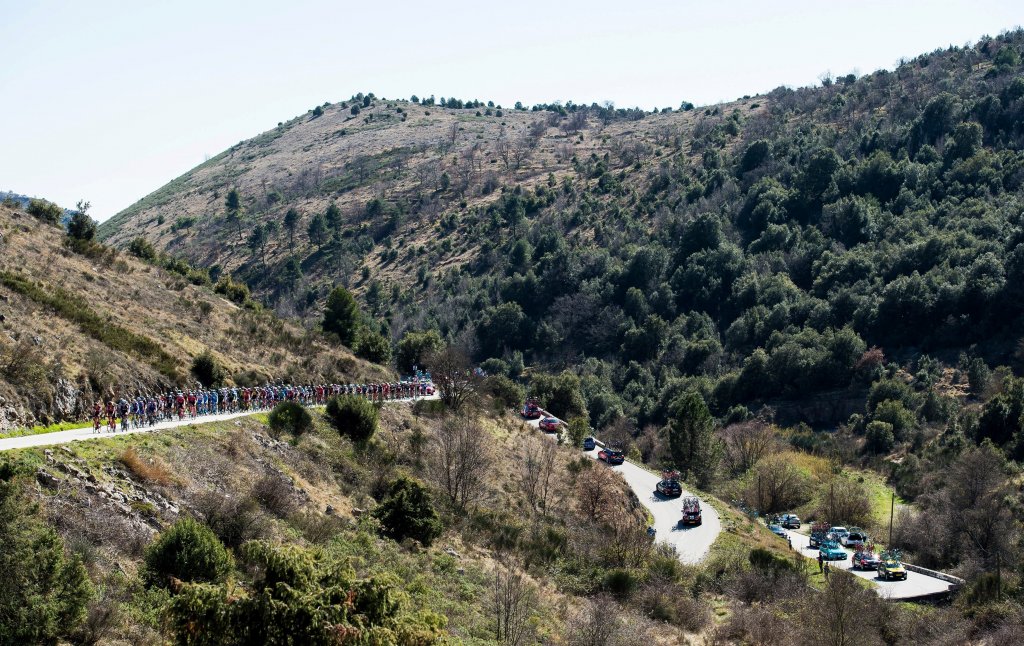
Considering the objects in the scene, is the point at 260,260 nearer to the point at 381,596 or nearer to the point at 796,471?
the point at 796,471

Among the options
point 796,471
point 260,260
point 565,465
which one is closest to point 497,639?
point 565,465

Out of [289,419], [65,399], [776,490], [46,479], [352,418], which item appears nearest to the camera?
[46,479]

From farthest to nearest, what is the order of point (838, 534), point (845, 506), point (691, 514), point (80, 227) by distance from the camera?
1. point (845, 506)
2. point (80, 227)
3. point (838, 534)
4. point (691, 514)

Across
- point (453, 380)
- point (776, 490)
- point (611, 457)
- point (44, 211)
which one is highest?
point (44, 211)

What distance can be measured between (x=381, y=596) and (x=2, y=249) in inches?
1219

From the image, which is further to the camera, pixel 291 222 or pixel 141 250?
pixel 291 222

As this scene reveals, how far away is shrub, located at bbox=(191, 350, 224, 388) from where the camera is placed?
114 ft

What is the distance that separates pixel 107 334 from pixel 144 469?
12.9 m

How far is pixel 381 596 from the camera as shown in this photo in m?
12.1

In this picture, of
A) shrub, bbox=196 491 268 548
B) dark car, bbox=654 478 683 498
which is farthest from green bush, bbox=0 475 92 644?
dark car, bbox=654 478 683 498

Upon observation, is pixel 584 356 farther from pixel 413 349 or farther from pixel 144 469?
pixel 144 469

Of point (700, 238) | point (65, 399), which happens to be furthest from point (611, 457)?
point (700, 238)

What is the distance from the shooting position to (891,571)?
35750 mm

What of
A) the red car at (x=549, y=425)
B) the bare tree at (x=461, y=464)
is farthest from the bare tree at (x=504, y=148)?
the bare tree at (x=461, y=464)
